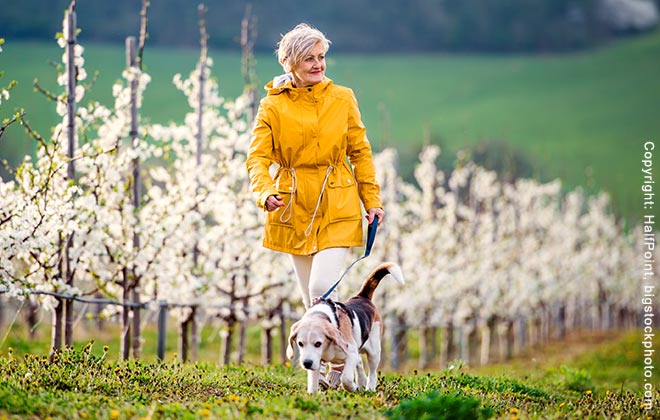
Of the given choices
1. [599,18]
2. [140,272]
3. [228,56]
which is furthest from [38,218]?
[599,18]

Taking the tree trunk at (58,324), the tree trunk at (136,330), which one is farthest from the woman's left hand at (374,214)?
the tree trunk at (136,330)

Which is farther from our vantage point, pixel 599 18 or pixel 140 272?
pixel 599 18

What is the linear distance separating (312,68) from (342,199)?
1.09m

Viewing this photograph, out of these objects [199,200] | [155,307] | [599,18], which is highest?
[599,18]

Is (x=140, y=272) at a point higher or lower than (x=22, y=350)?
higher

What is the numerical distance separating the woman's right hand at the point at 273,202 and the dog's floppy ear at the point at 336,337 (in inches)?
42.2

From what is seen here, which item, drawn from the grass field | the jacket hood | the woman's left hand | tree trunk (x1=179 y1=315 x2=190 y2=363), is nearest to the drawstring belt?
the woman's left hand

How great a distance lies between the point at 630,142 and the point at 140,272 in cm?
6410

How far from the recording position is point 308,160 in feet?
22.3

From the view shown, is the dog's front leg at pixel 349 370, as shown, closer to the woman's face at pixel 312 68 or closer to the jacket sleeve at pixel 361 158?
the jacket sleeve at pixel 361 158

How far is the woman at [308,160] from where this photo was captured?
6.71 m

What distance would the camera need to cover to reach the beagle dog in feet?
19.4

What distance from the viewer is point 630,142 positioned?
68.5 meters

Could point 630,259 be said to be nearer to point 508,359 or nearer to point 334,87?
point 508,359
